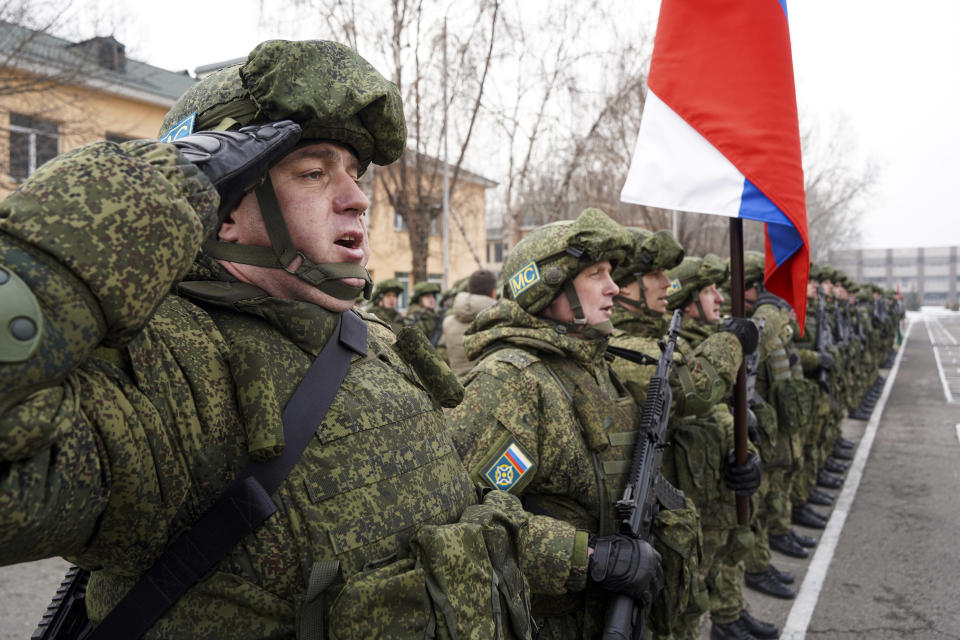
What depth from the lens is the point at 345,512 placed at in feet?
4.25

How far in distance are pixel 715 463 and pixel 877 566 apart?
335 centimetres

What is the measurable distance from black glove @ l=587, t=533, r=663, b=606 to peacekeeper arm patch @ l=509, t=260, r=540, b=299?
1.13 metres

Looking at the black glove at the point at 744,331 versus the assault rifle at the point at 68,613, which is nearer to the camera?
the assault rifle at the point at 68,613

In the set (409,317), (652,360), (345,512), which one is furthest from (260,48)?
(409,317)

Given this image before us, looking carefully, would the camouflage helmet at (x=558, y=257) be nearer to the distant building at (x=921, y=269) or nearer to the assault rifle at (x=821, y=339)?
the assault rifle at (x=821, y=339)

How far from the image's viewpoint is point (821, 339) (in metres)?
8.97

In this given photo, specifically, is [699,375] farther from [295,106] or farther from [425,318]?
[425,318]

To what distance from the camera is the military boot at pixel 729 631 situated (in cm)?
462

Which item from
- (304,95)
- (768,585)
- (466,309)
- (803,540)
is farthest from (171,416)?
(803,540)

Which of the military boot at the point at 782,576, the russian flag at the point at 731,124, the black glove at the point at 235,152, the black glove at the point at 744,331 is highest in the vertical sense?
the russian flag at the point at 731,124

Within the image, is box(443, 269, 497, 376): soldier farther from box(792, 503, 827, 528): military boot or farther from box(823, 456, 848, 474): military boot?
box(823, 456, 848, 474): military boot

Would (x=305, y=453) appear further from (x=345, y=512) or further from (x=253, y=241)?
(x=253, y=241)

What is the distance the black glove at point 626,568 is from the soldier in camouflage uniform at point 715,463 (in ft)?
4.75

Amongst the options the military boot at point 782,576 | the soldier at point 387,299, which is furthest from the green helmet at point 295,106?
the soldier at point 387,299
